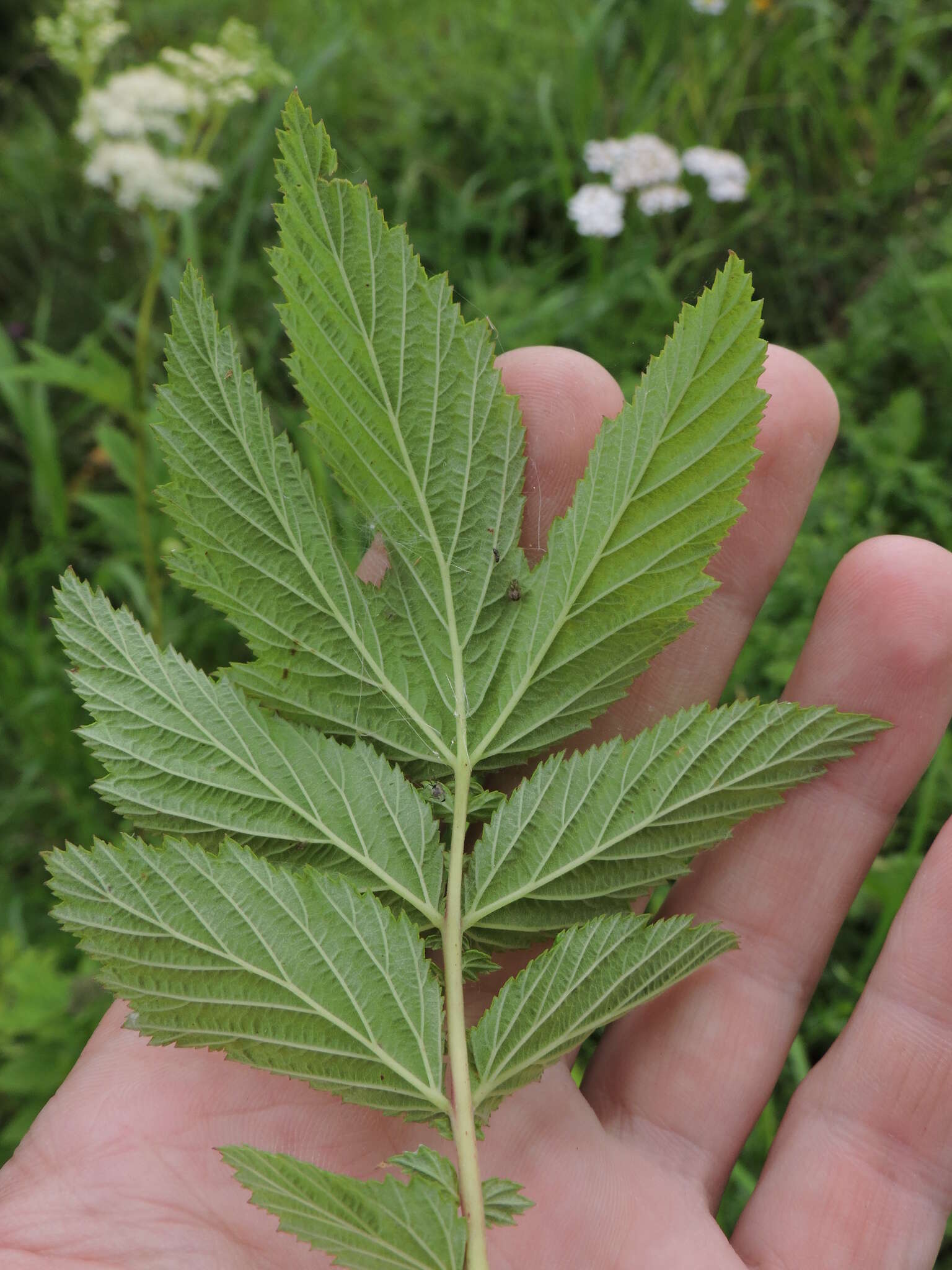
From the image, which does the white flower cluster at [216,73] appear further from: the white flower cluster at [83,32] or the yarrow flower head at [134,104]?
the white flower cluster at [83,32]

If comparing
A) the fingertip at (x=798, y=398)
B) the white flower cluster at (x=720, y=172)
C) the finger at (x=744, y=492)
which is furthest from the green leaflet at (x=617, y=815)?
the white flower cluster at (x=720, y=172)

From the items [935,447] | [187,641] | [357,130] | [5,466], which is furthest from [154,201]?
[935,447]

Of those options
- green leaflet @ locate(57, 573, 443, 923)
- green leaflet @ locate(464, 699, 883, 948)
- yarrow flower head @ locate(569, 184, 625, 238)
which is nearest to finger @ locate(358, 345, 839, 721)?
green leaflet @ locate(464, 699, 883, 948)

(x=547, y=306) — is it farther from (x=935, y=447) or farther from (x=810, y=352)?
(x=935, y=447)

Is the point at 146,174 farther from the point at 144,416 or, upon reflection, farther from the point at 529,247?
the point at 529,247

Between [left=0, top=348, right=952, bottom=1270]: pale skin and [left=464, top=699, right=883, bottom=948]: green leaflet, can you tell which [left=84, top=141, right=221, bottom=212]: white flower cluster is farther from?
[left=464, top=699, right=883, bottom=948]: green leaflet

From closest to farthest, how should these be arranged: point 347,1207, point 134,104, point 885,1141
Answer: point 347,1207 → point 885,1141 → point 134,104

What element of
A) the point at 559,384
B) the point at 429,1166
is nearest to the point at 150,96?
the point at 559,384

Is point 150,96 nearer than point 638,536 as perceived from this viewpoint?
No
